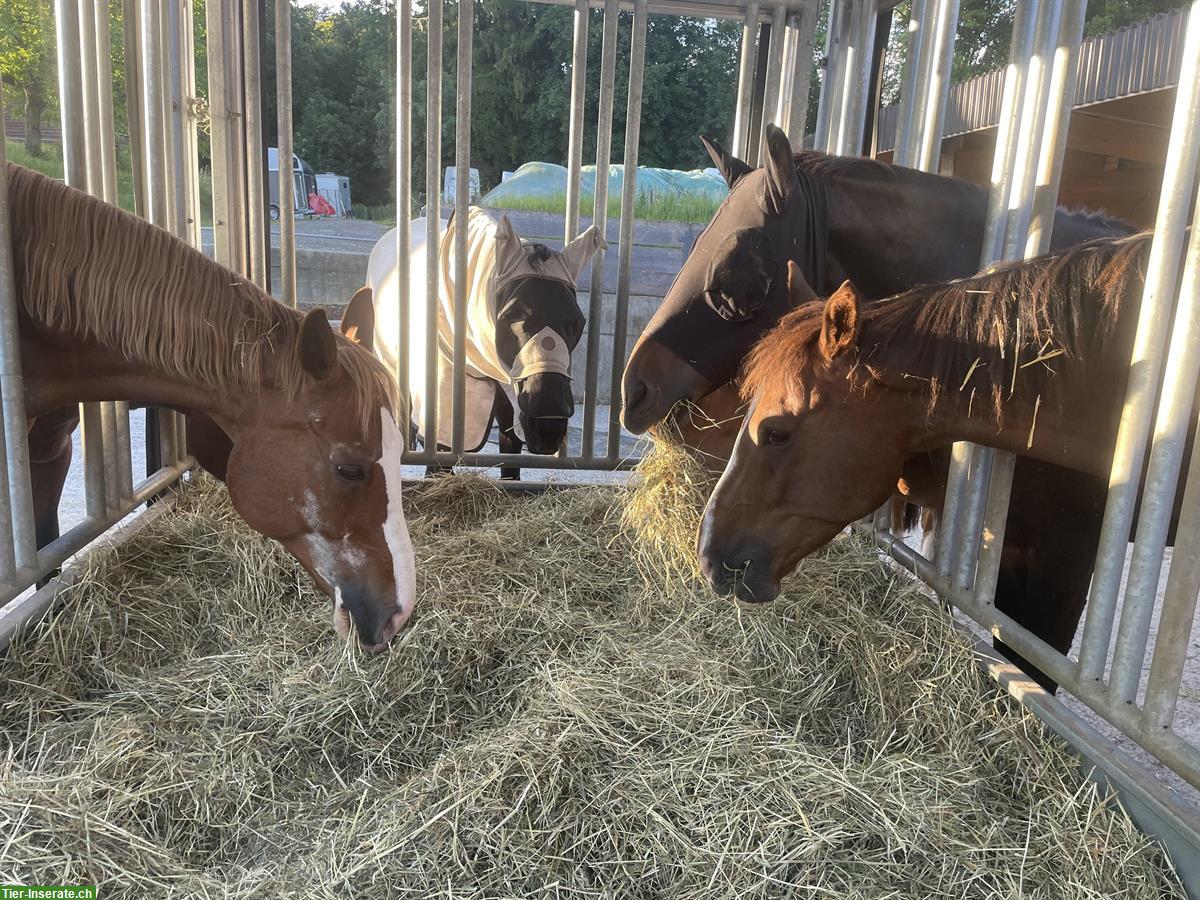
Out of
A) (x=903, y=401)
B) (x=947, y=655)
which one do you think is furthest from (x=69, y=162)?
(x=947, y=655)

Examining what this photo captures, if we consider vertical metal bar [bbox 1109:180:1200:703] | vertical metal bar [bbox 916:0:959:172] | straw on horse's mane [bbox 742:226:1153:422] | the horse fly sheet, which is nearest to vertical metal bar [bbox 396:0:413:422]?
the horse fly sheet

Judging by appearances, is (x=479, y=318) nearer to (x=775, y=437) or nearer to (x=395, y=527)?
(x=395, y=527)

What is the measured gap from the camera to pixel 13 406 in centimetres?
197

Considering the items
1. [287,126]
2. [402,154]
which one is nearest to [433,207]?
[402,154]

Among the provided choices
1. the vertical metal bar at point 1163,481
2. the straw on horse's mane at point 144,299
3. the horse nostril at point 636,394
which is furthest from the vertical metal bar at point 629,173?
the vertical metal bar at point 1163,481

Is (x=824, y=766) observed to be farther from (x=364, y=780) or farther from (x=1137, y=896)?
(x=364, y=780)

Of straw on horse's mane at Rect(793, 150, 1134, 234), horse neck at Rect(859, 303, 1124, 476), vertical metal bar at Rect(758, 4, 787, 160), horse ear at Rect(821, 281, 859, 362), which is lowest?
horse neck at Rect(859, 303, 1124, 476)

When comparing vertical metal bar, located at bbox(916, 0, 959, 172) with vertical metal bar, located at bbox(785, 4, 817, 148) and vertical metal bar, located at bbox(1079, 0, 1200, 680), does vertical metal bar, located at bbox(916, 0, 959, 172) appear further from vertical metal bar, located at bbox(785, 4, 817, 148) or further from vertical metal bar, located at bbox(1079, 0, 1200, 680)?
vertical metal bar, located at bbox(785, 4, 817, 148)

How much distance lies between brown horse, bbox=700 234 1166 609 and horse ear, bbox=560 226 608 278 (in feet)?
6.11

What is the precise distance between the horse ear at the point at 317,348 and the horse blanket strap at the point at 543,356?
1.52m

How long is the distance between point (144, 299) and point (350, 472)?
0.65 metres

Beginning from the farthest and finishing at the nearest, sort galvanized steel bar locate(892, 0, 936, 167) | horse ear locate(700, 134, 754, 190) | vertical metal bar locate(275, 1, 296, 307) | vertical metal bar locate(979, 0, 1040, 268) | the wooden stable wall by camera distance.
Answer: the wooden stable wall
vertical metal bar locate(275, 1, 296, 307)
horse ear locate(700, 134, 754, 190)
galvanized steel bar locate(892, 0, 936, 167)
vertical metal bar locate(979, 0, 1040, 268)

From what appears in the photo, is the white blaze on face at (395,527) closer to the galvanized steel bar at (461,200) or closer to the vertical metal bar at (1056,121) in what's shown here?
the galvanized steel bar at (461,200)

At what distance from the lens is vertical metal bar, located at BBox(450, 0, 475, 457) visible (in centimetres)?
326
